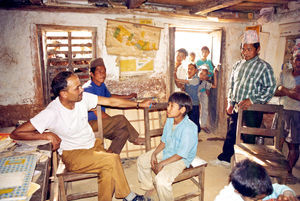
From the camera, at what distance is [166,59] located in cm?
466

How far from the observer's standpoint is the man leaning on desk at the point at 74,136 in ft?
6.76

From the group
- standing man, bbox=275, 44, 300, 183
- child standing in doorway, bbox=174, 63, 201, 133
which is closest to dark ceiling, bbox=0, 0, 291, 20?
child standing in doorway, bbox=174, 63, 201, 133

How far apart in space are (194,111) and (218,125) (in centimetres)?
144

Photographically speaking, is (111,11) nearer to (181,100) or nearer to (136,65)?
(136,65)

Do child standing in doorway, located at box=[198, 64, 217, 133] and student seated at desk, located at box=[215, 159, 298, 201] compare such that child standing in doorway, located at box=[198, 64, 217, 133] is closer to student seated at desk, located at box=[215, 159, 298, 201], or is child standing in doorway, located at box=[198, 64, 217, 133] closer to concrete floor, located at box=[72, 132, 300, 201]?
concrete floor, located at box=[72, 132, 300, 201]

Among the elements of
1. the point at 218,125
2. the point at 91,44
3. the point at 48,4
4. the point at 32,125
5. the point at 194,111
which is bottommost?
the point at 218,125

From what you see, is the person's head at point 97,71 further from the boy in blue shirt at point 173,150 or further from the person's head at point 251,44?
the person's head at point 251,44

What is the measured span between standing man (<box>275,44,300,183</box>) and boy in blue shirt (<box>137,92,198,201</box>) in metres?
1.94

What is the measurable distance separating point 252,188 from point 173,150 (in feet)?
3.45

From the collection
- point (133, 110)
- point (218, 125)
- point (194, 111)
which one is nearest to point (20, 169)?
point (133, 110)

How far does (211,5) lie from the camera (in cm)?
385

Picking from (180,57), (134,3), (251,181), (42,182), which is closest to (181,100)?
(251,181)

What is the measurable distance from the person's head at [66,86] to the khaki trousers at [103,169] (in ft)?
2.30

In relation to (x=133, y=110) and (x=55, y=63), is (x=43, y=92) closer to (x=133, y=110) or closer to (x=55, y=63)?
(x=55, y=63)
